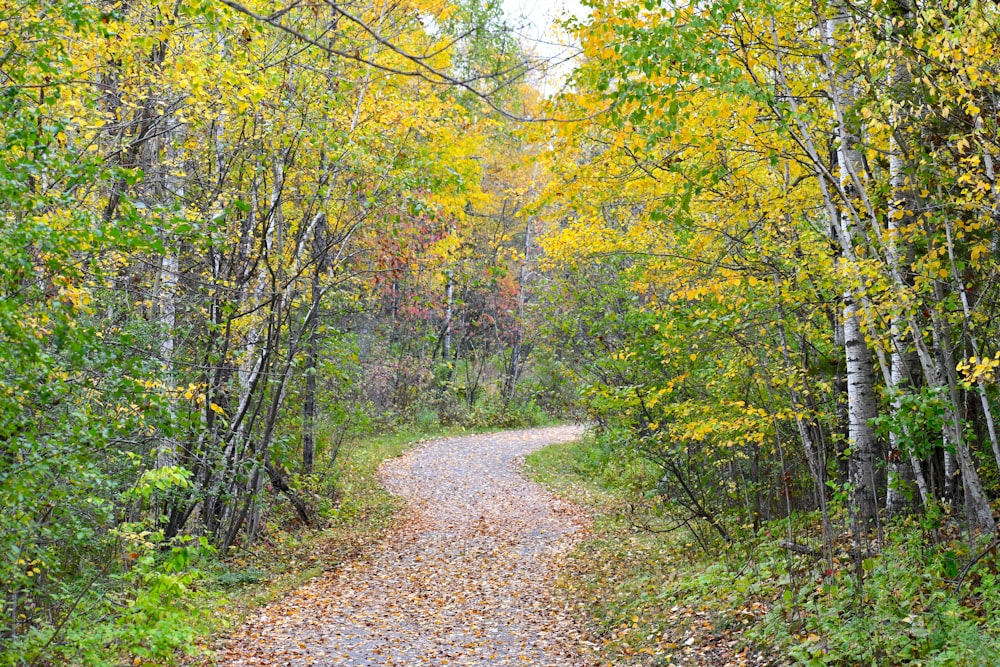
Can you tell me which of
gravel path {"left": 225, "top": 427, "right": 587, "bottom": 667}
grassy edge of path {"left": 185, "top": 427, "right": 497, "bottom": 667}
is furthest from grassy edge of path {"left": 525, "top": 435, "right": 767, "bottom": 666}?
grassy edge of path {"left": 185, "top": 427, "right": 497, "bottom": 667}

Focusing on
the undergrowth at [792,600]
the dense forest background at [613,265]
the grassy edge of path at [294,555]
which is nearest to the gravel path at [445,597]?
the grassy edge of path at [294,555]

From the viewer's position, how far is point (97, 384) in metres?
5.88

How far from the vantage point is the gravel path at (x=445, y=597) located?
287 inches

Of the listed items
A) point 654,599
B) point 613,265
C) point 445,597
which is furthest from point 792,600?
point 613,265

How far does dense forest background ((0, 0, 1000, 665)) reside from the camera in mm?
4695

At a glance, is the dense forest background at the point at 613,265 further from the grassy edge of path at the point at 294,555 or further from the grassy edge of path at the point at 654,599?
the grassy edge of path at the point at 294,555

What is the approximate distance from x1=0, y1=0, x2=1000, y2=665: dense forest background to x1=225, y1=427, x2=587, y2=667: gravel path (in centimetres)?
151

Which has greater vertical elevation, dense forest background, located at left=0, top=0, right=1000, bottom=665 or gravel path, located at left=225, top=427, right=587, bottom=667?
dense forest background, located at left=0, top=0, right=1000, bottom=665

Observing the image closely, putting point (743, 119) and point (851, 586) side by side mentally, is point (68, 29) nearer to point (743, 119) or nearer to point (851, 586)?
point (743, 119)

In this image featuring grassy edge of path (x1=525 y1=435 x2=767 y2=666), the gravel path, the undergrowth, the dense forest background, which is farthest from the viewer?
the gravel path

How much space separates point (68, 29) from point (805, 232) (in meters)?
6.15

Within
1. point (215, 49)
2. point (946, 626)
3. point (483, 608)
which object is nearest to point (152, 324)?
point (215, 49)

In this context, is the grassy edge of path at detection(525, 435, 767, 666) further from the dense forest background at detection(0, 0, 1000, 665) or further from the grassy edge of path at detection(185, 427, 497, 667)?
the grassy edge of path at detection(185, 427, 497, 667)

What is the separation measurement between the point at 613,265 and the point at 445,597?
475 cm
